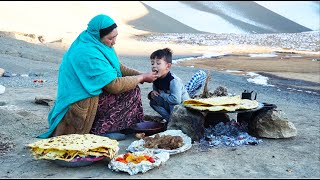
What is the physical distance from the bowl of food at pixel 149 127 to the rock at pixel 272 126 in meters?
1.02

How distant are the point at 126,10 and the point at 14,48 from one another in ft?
63.7

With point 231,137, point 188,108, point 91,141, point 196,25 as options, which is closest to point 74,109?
point 91,141

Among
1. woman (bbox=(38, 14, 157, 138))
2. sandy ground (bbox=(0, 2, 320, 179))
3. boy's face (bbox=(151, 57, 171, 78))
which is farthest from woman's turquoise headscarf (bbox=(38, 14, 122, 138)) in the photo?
sandy ground (bbox=(0, 2, 320, 179))

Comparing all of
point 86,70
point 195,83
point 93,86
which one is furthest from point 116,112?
point 195,83

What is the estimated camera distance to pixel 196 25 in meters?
30.4

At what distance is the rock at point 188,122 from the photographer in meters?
4.74

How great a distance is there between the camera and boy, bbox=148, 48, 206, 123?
4973 millimetres

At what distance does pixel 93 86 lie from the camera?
14.9 ft

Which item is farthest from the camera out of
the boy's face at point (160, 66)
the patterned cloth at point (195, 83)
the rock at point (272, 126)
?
the patterned cloth at point (195, 83)

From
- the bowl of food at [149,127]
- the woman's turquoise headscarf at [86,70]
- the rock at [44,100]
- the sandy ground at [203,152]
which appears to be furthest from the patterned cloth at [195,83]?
the rock at [44,100]

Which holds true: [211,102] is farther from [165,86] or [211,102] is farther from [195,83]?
[195,83]

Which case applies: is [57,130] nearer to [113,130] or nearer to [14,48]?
[113,130]

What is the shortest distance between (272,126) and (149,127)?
1304 mm

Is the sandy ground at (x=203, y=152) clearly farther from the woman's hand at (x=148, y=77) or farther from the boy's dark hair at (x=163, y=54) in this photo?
the boy's dark hair at (x=163, y=54)
